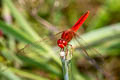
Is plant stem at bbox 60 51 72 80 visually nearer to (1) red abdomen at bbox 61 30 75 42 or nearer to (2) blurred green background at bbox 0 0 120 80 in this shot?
(1) red abdomen at bbox 61 30 75 42

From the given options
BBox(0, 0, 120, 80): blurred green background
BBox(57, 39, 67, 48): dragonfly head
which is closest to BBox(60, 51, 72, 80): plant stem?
BBox(57, 39, 67, 48): dragonfly head

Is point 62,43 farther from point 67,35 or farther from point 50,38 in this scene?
point 50,38

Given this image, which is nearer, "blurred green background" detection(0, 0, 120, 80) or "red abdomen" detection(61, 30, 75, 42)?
"red abdomen" detection(61, 30, 75, 42)

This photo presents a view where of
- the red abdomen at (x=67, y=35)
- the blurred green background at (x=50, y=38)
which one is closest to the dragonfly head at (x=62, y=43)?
the red abdomen at (x=67, y=35)

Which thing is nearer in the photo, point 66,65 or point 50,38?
point 66,65

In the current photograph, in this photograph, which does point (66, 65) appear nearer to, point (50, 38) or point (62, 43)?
point (62, 43)

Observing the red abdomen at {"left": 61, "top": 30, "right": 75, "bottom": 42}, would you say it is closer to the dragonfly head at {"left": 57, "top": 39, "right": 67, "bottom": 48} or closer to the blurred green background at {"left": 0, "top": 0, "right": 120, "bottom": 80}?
the dragonfly head at {"left": 57, "top": 39, "right": 67, "bottom": 48}

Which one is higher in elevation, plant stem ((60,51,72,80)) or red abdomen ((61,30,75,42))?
red abdomen ((61,30,75,42))

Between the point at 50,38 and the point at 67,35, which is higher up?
the point at 50,38

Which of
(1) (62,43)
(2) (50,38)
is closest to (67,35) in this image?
(1) (62,43)

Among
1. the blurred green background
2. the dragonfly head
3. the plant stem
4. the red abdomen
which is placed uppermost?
the blurred green background
